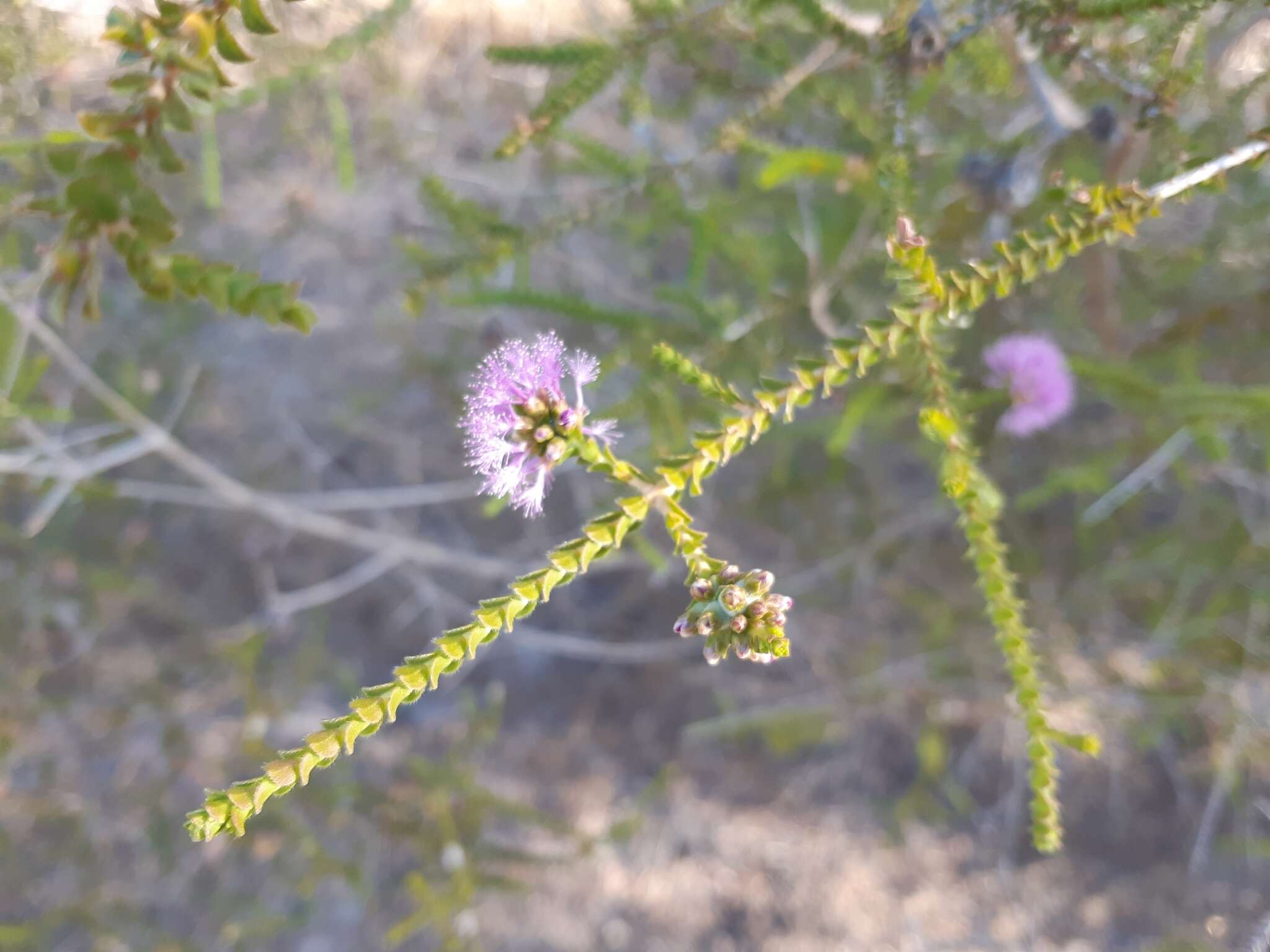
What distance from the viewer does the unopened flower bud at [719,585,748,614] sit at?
1.94 feet

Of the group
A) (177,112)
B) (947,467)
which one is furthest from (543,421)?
(177,112)

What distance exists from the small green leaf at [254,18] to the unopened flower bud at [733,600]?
65 cm

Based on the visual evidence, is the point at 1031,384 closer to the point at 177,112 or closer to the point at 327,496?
the point at 177,112

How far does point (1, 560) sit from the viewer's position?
2.51 metres

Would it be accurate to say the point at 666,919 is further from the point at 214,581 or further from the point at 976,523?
the point at 976,523

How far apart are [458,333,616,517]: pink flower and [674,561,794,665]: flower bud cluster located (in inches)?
6.1

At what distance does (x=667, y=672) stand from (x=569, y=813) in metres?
0.59

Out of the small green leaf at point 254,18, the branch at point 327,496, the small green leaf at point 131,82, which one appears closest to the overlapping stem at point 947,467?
the small green leaf at point 254,18

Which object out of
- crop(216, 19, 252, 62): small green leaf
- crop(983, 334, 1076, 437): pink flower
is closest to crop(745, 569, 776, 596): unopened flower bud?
crop(216, 19, 252, 62): small green leaf

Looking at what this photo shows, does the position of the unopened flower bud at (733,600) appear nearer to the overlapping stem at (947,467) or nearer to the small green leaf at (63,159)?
the overlapping stem at (947,467)

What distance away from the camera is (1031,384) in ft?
4.38

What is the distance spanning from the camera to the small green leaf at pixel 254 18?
0.70 m

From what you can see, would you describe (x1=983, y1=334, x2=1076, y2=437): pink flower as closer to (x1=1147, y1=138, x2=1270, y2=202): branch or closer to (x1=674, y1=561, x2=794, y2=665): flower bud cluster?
(x1=1147, y1=138, x2=1270, y2=202): branch

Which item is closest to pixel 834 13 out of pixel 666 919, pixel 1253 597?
pixel 1253 597
